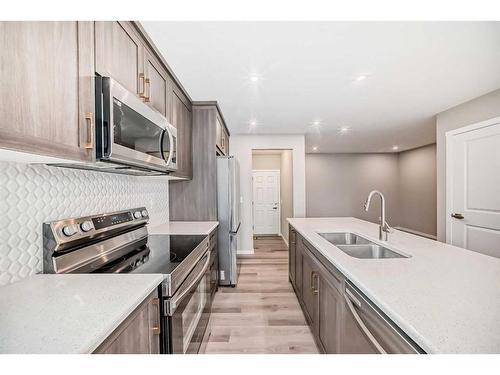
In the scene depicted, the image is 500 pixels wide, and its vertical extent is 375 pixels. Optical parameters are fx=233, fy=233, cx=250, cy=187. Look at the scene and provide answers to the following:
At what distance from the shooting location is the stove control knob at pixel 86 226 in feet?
4.35

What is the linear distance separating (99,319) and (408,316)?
955mm

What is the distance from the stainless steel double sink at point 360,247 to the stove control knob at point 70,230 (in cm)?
178

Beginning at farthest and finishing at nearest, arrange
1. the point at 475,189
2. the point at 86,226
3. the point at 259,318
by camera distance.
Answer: the point at 475,189, the point at 259,318, the point at 86,226

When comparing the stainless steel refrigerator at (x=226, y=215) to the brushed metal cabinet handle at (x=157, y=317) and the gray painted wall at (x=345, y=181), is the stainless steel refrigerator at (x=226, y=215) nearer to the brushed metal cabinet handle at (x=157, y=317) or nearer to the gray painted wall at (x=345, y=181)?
the brushed metal cabinet handle at (x=157, y=317)

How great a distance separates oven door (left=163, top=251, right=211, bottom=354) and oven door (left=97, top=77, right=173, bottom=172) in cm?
75

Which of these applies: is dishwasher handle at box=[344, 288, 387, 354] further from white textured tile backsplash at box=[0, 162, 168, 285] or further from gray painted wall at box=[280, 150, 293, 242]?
gray painted wall at box=[280, 150, 293, 242]

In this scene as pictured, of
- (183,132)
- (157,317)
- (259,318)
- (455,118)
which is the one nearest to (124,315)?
(157,317)

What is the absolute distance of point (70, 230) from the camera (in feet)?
4.06

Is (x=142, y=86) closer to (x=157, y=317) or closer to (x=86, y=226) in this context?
(x=86, y=226)

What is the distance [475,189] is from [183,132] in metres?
3.59

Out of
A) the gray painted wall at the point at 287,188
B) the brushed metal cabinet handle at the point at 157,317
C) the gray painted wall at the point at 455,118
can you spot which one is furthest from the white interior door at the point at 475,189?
the brushed metal cabinet handle at the point at 157,317

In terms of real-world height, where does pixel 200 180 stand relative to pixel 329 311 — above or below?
above

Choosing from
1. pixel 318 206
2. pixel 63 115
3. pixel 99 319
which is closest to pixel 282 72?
pixel 63 115

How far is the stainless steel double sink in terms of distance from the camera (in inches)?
67.9
